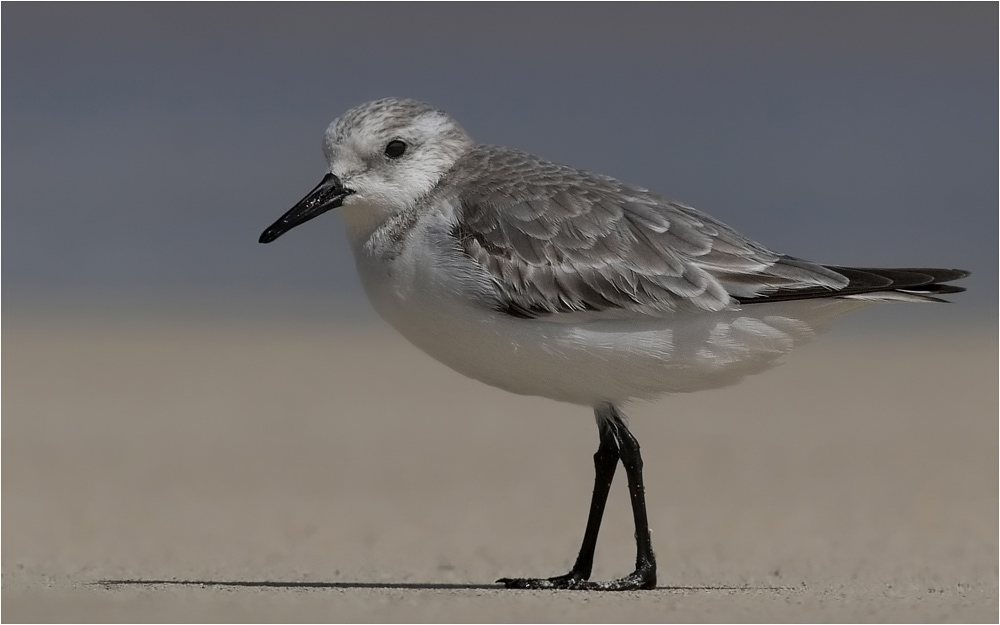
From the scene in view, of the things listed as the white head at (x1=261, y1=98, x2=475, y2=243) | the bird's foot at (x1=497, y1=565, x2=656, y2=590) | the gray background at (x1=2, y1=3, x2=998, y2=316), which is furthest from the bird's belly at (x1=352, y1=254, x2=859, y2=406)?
the gray background at (x1=2, y1=3, x2=998, y2=316)

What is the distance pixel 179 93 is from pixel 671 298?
23.2 m

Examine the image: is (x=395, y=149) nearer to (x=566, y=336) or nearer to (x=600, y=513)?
(x=566, y=336)

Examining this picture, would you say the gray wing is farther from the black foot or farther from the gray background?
the gray background

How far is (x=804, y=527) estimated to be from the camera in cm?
1055

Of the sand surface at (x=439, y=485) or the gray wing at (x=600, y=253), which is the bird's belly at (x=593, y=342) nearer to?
the gray wing at (x=600, y=253)

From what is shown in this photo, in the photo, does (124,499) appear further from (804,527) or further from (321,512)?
(804,527)

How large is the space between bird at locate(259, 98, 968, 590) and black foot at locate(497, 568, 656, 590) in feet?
0.03

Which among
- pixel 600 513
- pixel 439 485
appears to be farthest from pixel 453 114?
pixel 600 513

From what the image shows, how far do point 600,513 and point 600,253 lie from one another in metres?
1.53

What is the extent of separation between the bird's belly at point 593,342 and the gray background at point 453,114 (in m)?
14.4

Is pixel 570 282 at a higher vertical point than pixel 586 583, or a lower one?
higher

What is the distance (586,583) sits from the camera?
786 cm

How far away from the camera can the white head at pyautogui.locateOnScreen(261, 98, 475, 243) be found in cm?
782

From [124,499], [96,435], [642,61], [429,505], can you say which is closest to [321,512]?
[429,505]
